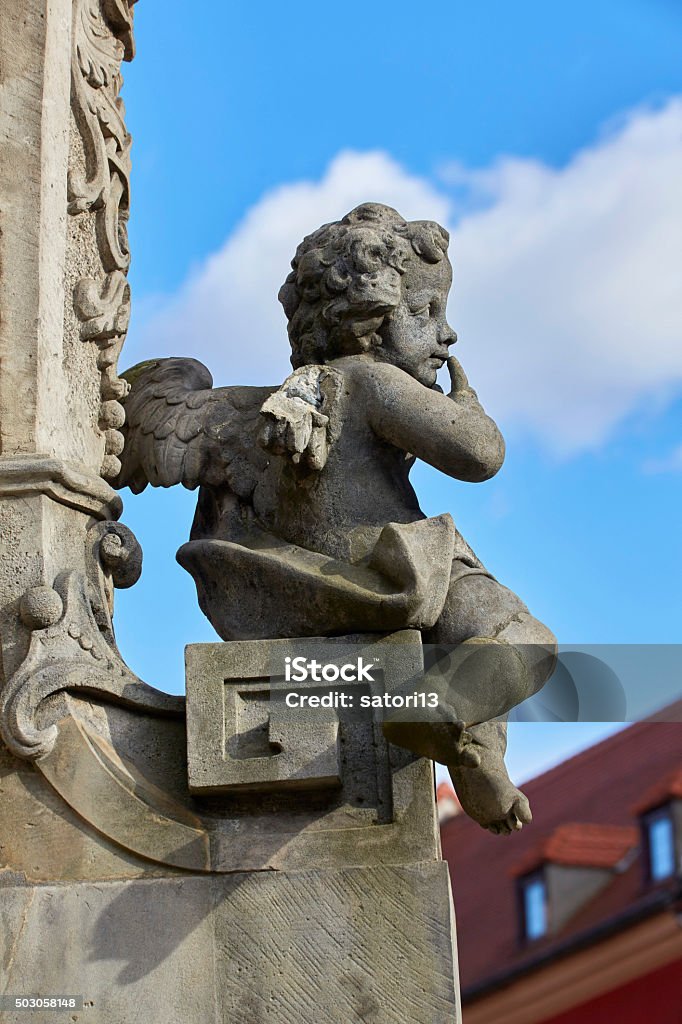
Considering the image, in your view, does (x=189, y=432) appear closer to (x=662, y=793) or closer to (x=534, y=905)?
(x=662, y=793)

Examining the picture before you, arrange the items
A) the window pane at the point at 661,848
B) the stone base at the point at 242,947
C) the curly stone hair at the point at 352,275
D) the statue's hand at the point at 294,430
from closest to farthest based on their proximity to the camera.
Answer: the stone base at the point at 242,947 → the statue's hand at the point at 294,430 → the curly stone hair at the point at 352,275 → the window pane at the point at 661,848

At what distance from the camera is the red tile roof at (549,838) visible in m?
24.3

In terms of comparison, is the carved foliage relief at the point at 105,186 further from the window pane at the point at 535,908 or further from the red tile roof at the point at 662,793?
the window pane at the point at 535,908

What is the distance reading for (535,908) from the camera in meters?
25.3

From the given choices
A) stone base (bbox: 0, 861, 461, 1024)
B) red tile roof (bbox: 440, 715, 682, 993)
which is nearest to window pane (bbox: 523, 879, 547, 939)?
red tile roof (bbox: 440, 715, 682, 993)

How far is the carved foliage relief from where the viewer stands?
26.0 feet

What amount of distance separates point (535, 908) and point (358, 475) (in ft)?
59.9

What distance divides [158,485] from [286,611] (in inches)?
30.9

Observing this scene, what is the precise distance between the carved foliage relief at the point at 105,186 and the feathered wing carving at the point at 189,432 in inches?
5.5

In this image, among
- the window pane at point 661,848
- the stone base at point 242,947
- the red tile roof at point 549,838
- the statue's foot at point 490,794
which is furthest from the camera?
the red tile roof at point 549,838

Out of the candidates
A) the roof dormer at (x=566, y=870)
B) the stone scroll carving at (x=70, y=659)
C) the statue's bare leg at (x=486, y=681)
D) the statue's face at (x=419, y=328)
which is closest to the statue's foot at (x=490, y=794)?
the statue's bare leg at (x=486, y=681)

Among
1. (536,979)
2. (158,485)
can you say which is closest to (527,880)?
(536,979)

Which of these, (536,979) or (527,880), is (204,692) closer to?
(536,979)

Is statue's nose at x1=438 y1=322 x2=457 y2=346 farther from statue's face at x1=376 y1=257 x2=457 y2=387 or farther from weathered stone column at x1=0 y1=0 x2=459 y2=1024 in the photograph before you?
weathered stone column at x1=0 y1=0 x2=459 y2=1024
